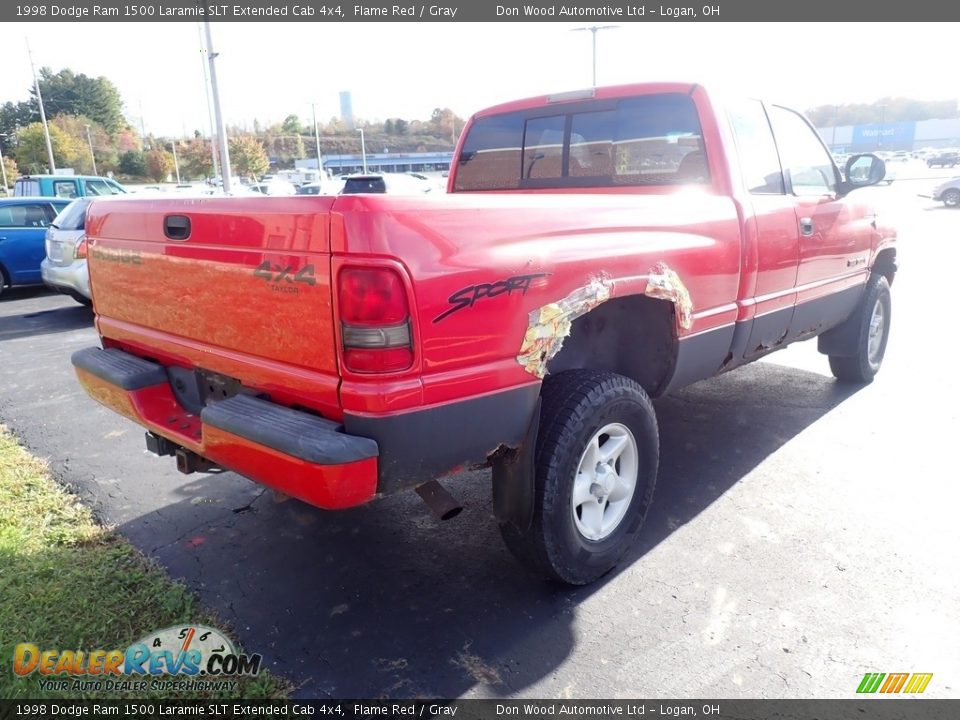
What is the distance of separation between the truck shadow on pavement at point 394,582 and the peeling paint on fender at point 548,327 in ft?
3.38

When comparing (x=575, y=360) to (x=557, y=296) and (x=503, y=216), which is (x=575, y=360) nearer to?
(x=557, y=296)

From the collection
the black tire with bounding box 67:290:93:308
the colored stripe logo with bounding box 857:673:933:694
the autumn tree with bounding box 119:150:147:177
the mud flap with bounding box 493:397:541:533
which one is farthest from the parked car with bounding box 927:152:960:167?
the autumn tree with bounding box 119:150:147:177

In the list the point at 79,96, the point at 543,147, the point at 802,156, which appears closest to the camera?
the point at 543,147

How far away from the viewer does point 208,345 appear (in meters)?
2.70

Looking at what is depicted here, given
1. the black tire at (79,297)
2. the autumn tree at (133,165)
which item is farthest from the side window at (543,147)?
the autumn tree at (133,165)

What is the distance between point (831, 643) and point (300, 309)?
2.26 m

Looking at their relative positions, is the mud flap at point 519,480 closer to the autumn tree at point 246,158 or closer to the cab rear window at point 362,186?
the cab rear window at point 362,186

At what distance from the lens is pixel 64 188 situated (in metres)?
15.2

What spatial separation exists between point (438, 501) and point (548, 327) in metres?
0.75

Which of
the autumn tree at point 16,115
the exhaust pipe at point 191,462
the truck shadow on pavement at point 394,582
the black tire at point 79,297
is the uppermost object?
the autumn tree at point 16,115

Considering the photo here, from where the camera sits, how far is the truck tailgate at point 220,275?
220 centimetres

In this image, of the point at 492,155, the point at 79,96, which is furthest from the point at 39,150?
the point at 492,155

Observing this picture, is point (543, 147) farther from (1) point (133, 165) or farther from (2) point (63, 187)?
(1) point (133, 165)

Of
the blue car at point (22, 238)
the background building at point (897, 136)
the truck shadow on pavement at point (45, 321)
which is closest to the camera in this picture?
the truck shadow on pavement at point (45, 321)
